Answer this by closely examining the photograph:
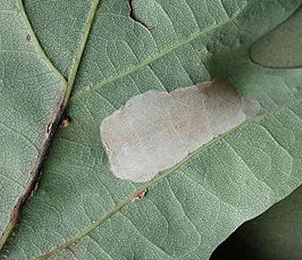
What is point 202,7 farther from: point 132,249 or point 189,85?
point 132,249

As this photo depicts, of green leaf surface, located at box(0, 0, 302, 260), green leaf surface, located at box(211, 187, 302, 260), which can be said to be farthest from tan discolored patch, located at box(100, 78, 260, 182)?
green leaf surface, located at box(211, 187, 302, 260)

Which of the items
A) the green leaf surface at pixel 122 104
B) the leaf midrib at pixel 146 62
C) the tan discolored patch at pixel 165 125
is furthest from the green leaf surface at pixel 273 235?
the leaf midrib at pixel 146 62

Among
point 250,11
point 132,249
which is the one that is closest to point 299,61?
point 250,11

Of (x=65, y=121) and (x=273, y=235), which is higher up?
(x=65, y=121)

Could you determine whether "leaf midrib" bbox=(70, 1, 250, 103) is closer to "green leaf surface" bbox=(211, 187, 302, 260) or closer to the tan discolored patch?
the tan discolored patch

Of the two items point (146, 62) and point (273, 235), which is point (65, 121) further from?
point (273, 235)

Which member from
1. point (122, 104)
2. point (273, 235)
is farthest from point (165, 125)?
point (273, 235)
